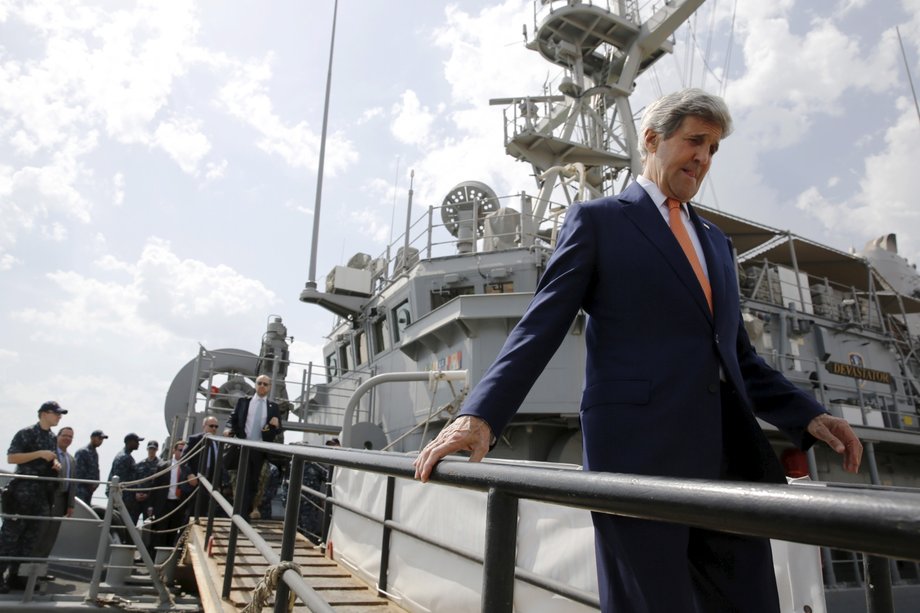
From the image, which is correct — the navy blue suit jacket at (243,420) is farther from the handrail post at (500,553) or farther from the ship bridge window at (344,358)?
the ship bridge window at (344,358)

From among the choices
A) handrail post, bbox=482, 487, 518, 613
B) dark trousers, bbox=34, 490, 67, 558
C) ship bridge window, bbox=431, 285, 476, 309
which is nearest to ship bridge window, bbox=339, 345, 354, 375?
ship bridge window, bbox=431, 285, 476, 309

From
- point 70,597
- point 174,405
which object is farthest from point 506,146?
point 70,597

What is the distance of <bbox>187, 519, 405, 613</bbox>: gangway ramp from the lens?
377cm

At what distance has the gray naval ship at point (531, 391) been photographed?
297cm

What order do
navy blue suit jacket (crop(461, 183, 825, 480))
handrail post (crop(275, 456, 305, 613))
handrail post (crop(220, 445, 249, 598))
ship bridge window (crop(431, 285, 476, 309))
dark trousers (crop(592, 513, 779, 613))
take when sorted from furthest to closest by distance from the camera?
ship bridge window (crop(431, 285, 476, 309))
handrail post (crop(220, 445, 249, 598))
handrail post (crop(275, 456, 305, 613))
navy blue suit jacket (crop(461, 183, 825, 480))
dark trousers (crop(592, 513, 779, 613))

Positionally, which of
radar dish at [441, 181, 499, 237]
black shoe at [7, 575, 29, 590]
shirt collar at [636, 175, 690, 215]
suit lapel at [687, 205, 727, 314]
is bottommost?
black shoe at [7, 575, 29, 590]

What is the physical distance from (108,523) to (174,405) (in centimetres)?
795

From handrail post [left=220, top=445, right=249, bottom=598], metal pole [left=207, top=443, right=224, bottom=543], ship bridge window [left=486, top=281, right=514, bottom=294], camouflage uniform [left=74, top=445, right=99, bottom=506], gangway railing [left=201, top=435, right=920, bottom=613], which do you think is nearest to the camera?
gangway railing [left=201, top=435, right=920, bottom=613]

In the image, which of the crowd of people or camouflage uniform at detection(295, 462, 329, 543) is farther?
camouflage uniform at detection(295, 462, 329, 543)

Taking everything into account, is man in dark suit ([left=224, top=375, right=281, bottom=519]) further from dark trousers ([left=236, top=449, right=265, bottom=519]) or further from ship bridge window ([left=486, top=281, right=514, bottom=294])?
ship bridge window ([left=486, top=281, right=514, bottom=294])

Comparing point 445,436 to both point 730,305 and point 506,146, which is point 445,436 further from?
point 506,146

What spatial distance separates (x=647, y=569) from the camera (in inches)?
47.9

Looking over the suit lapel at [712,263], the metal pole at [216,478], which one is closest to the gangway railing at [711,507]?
the suit lapel at [712,263]

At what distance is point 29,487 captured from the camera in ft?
19.4
